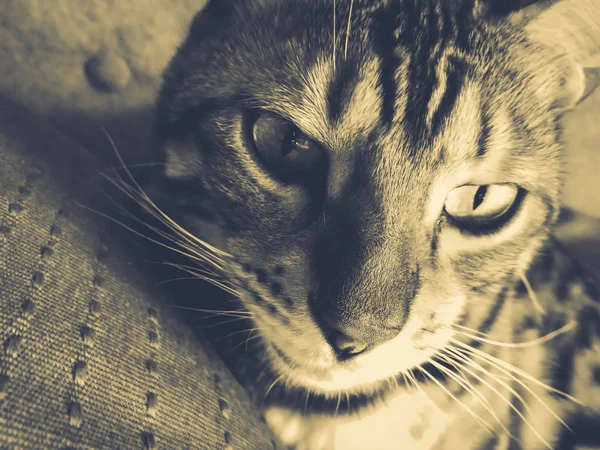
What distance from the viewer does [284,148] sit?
463mm

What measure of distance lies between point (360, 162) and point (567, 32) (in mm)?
276

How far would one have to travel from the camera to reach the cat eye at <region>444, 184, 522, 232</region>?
50 centimetres

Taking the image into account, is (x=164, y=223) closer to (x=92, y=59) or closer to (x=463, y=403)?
(x=92, y=59)

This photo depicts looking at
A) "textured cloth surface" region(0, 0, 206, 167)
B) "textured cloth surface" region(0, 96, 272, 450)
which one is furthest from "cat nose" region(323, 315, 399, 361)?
"textured cloth surface" region(0, 0, 206, 167)

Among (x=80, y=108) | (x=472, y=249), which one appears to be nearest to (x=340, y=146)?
(x=472, y=249)

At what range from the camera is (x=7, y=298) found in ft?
0.95

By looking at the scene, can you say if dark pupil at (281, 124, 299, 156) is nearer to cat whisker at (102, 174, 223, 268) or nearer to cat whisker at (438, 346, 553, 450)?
cat whisker at (102, 174, 223, 268)

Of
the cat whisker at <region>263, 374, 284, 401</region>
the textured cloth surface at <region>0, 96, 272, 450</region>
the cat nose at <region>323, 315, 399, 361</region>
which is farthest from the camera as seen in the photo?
the cat whisker at <region>263, 374, 284, 401</region>

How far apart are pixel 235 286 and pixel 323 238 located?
119 millimetres

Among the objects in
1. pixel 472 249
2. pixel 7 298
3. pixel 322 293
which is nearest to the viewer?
Result: pixel 7 298

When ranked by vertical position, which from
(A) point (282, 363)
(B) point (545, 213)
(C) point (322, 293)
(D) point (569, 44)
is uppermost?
(D) point (569, 44)

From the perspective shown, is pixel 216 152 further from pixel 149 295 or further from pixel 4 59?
pixel 4 59

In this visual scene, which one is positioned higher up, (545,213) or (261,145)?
(545,213)

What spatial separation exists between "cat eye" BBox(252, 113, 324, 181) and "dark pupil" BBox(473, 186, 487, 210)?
18 centimetres
